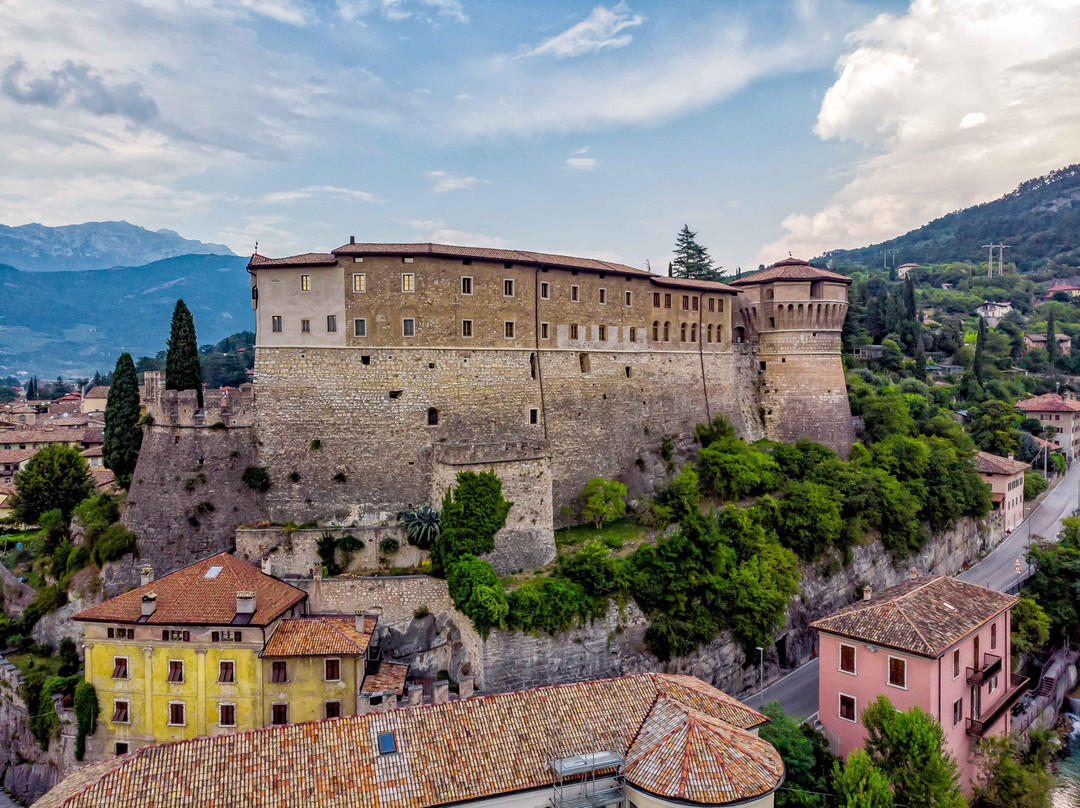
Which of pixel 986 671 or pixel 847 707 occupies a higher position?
pixel 986 671

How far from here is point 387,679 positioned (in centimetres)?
2303

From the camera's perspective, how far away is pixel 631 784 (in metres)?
16.0

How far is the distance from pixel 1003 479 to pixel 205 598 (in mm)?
51224

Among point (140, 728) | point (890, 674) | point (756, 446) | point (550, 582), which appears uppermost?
A: point (756, 446)

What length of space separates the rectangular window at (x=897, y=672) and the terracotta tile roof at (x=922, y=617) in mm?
653

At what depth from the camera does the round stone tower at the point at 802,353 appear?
43.0 meters

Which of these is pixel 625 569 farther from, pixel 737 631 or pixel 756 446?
pixel 756 446

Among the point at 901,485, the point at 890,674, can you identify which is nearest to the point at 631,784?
the point at 890,674

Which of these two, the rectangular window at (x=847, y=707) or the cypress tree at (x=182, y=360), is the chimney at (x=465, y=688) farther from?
the cypress tree at (x=182, y=360)

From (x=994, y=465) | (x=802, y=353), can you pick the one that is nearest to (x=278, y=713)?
(x=802, y=353)

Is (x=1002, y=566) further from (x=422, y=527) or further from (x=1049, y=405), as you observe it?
(x=422, y=527)

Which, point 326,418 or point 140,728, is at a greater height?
point 326,418

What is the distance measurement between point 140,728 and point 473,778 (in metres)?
13.8

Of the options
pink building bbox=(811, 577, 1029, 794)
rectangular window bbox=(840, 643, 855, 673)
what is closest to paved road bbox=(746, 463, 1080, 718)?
pink building bbox=(811, 577, 1029, 794)
